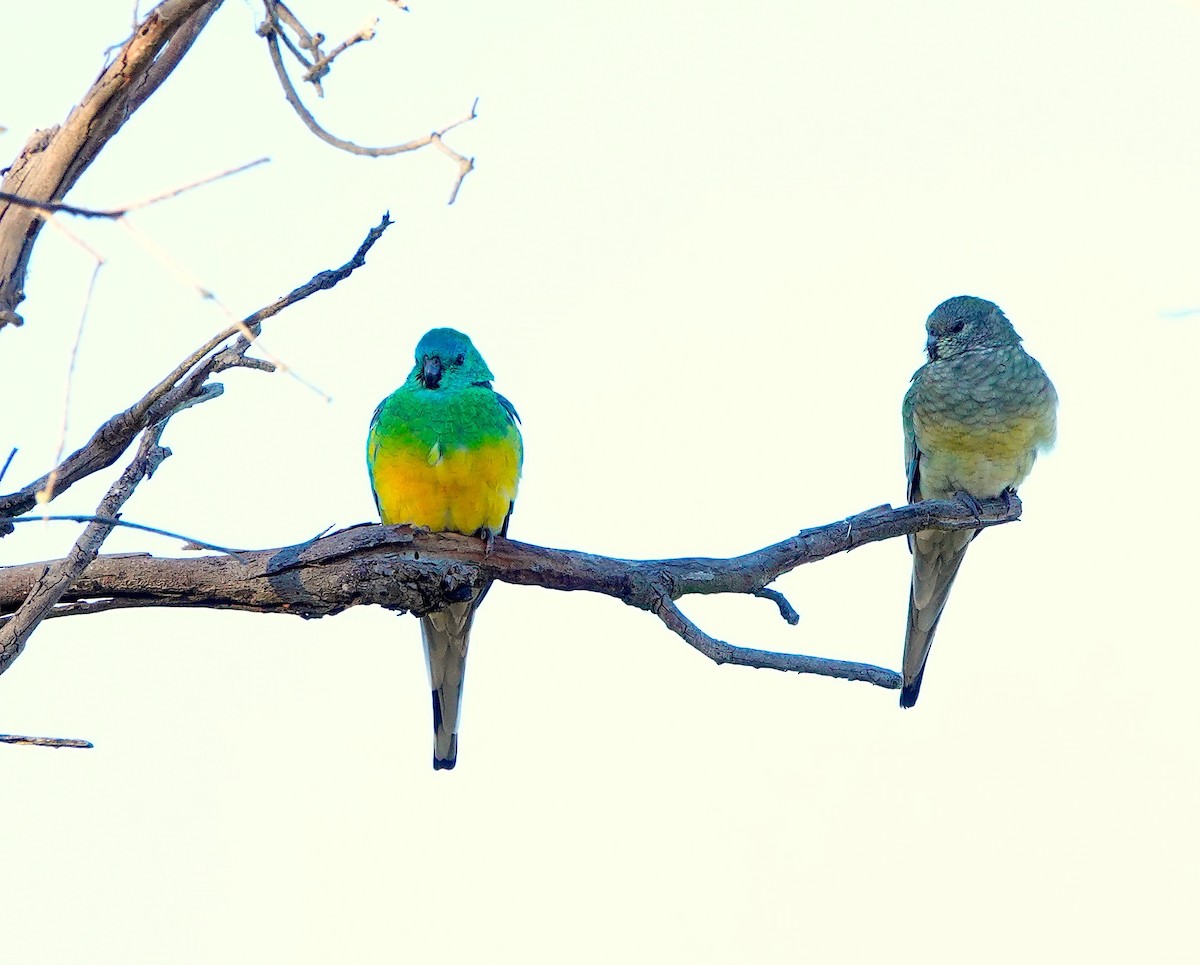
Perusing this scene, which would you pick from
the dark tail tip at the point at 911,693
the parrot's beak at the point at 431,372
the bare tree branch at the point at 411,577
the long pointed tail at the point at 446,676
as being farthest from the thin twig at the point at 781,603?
the dark tail tip at the point at 911,693

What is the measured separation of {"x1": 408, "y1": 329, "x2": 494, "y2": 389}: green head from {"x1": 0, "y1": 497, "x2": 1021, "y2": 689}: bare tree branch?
157 cm

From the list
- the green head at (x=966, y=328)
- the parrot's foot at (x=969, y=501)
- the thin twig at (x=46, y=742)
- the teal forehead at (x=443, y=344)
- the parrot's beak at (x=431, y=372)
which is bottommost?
the thin twig at (x=46, y=742)

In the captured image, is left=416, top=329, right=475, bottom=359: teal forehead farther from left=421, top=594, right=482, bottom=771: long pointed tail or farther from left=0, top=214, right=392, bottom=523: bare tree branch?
left=0, top=214, right=392, bottom=523: bare tree branch

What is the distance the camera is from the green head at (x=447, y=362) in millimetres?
6719

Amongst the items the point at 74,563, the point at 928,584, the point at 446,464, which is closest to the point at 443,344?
the point at 446,464

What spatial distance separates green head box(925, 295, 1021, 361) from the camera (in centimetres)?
837

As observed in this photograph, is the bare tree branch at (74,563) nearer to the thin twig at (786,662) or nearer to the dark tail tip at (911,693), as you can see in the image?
the thin twig at (786,662)

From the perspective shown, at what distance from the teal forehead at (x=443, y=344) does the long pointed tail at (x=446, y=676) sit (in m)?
1.35

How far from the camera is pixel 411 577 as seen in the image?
4996 millimetres

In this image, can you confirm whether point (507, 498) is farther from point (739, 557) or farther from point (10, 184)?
point (10, 184)

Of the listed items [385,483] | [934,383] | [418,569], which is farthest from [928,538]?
[418,569]

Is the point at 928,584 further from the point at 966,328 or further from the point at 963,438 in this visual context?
the point at 966,328

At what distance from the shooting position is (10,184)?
376cm

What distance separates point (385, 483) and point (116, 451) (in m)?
2.15
